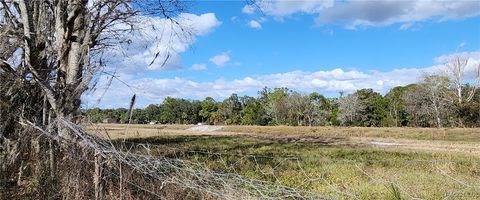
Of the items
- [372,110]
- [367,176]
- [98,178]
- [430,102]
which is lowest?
[367,176]

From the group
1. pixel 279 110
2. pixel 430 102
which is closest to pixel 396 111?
pixel 430 102

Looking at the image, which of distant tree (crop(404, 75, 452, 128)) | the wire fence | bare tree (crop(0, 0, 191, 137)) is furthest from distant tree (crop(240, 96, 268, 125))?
bare tree (crop(0, 0, 191, 137))

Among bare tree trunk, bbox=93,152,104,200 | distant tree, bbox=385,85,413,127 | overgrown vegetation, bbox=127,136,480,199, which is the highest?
distant tree, bbox=385,85,413,127

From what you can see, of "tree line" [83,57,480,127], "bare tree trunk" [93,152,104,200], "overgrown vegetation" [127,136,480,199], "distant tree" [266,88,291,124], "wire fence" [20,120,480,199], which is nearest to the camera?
"bare tree trunk" [93,152,104,200]

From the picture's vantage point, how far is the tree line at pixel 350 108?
6097 cm

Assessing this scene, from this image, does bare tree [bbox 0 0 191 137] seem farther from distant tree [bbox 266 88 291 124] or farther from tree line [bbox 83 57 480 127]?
distant tree [bbox 266 88 291 124]

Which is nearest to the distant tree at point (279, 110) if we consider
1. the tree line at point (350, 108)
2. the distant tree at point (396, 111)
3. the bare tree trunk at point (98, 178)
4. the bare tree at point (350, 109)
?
the tree line at point (350, 108)

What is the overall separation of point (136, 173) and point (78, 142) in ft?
2.38

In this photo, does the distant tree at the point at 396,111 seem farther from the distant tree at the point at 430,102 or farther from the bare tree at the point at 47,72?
the bare tree at the point at 47,72

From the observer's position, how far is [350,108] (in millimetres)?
80688

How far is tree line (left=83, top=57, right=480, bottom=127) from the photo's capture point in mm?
60972

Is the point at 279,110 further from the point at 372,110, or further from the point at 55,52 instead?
the point at 55,52

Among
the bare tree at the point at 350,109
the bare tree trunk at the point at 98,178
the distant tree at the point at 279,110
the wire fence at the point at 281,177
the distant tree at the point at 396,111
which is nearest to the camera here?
the bare tree trunk at the point at 98,178

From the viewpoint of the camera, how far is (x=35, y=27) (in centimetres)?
829
